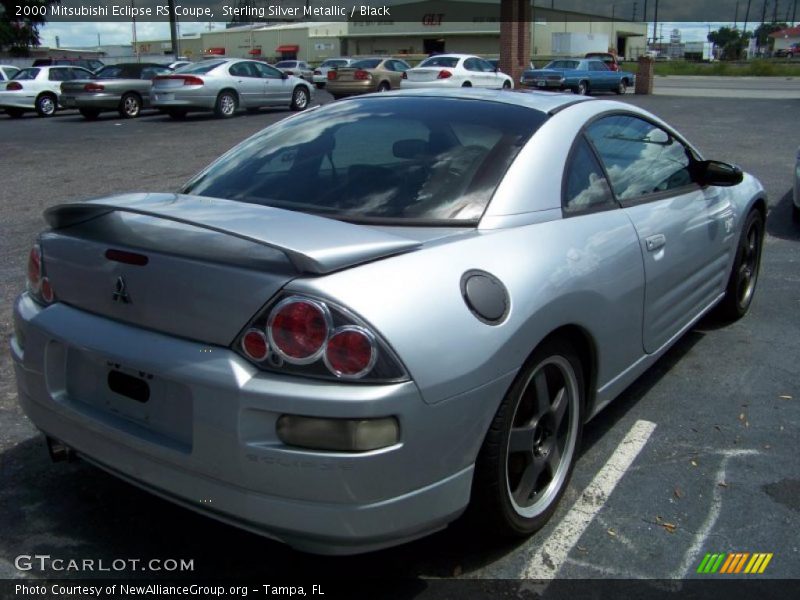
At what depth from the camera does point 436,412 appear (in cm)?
226

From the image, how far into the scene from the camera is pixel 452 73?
84.0ft

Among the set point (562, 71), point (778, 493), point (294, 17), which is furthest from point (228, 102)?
point (294, 17)

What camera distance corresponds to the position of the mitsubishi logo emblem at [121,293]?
2465 millimetres

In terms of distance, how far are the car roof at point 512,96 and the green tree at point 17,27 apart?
5837 cm

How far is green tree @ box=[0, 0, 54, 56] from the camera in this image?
5422cm

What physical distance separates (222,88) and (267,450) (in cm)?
1989

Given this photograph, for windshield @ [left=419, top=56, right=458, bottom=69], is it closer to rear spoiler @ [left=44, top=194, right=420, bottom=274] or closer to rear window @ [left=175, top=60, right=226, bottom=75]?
rear window @ [left=175, top=60, right=226, bottom=75]

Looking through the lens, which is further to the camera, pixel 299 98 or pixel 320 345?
pixel 299 98

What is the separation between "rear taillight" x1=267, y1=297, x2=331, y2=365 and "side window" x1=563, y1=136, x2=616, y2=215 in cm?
131

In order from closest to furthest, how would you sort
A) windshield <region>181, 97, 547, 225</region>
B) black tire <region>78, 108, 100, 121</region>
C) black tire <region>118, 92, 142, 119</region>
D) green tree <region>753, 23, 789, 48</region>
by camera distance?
windshield <region>181, 97, 547, 225</region> → black tire <region>78, 108, 100, 121</region> → black tire <region>118, 92, 142, 119</region> → green tree <region>753, 23, 789, 48</region>

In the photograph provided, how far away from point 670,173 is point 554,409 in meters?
1.77

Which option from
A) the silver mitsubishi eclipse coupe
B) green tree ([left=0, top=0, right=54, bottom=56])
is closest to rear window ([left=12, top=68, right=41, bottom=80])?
the silver mitsubishi eclipse coupe

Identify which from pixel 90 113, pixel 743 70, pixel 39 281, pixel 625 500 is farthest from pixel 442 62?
pixel 743 70

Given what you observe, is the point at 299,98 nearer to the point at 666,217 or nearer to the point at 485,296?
the point at 666,217
